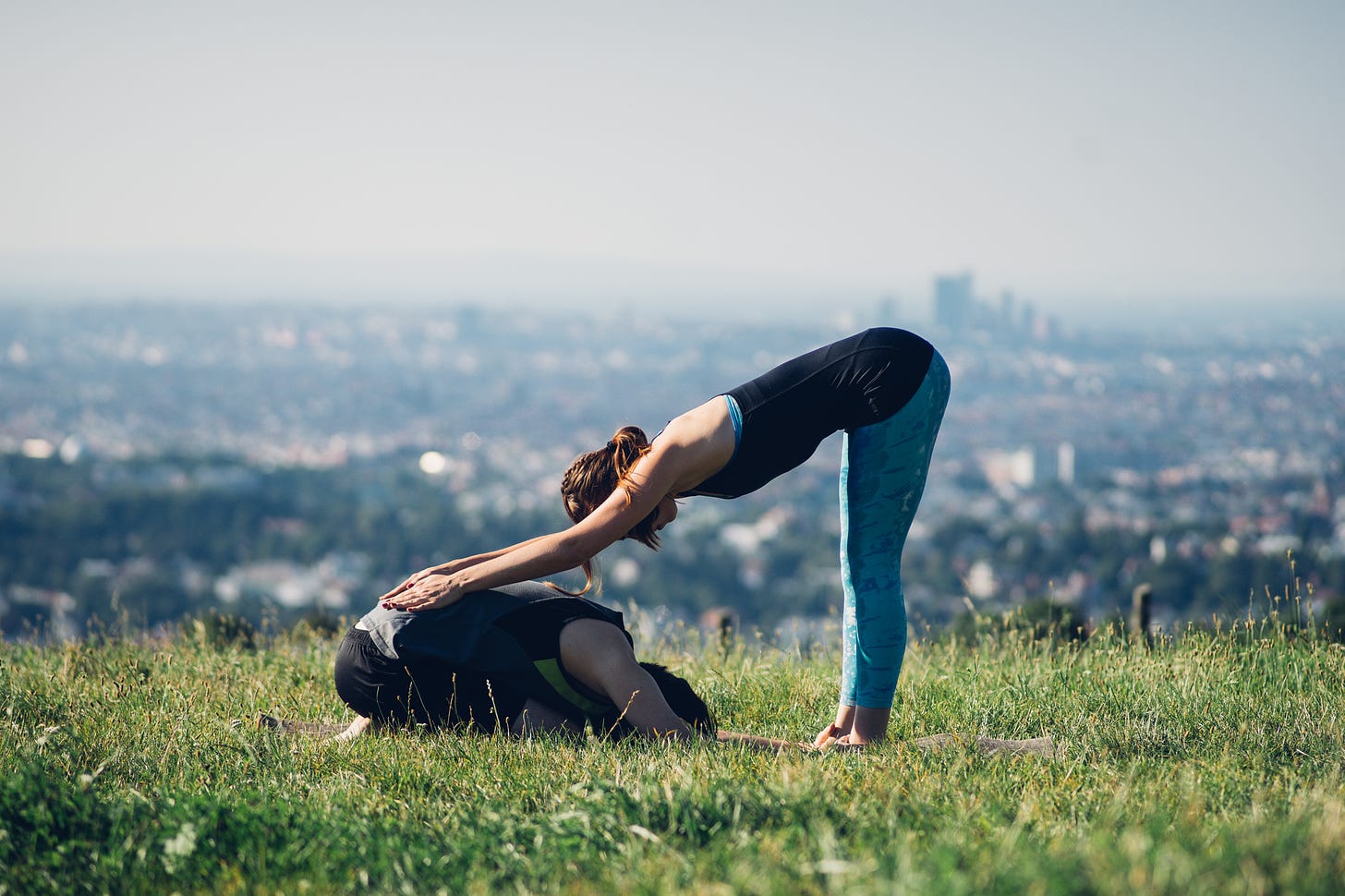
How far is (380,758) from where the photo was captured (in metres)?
3.79

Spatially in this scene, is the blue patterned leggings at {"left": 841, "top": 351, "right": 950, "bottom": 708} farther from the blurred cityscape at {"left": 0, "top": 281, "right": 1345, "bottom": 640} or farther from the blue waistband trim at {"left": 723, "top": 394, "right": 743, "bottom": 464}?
the blurred cityscape at {"left": 0, "top": 281, "right": 1345, "bottom": 640}

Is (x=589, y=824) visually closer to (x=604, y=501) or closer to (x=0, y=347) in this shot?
(x=604, y=501)

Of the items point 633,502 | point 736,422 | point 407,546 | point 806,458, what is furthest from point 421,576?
point 407,546

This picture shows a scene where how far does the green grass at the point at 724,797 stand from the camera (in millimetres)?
2328

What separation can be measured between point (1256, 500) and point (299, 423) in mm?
77092

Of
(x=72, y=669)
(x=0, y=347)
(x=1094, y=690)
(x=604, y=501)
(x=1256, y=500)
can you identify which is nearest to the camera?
(x=604, y=501)

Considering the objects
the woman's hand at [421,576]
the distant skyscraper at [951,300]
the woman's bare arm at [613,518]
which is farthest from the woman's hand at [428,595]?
the distant skyscraper at [951,300]

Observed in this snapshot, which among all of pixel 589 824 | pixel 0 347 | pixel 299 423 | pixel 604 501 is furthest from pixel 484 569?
pixel 0 347

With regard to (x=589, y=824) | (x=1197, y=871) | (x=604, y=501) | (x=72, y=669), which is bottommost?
(x=72, y=669)

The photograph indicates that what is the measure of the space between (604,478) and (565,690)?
833mm

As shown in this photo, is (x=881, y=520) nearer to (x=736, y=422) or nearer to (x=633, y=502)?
(x=736, y=422)

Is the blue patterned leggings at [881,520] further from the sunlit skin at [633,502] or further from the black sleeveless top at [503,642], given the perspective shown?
the black sleeveless top at [503,642]

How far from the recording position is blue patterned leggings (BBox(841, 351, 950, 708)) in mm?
4078

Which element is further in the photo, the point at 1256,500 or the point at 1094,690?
the point at 1256,500
